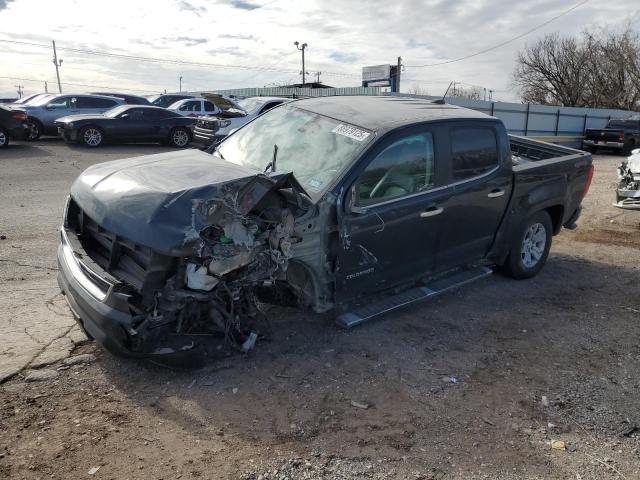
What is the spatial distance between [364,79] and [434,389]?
114ft

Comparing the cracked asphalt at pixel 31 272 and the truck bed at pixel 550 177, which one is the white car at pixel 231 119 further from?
the truck bed at pixel 550 177

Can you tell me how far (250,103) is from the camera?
49.8 feet

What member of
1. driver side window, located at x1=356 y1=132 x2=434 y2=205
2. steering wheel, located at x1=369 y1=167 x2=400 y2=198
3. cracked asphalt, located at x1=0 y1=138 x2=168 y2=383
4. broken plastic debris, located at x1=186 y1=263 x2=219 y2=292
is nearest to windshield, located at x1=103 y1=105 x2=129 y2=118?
cracked asphalt, located at x1=0 y1=138 x2=168 y2=383

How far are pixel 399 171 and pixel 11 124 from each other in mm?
14457

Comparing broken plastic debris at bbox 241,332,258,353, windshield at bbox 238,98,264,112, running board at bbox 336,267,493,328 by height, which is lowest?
broken plastic debris at bbox 241,332,258,353

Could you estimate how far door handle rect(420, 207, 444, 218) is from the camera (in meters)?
4.49

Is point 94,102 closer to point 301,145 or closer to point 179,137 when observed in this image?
point 179,137

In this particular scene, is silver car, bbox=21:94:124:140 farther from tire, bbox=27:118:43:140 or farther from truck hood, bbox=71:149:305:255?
truck hood, bbox=71:149:305:255

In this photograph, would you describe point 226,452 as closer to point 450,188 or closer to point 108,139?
point 450,188

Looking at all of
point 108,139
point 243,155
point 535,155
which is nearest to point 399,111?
point 243,155

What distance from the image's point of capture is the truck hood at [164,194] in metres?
3.17

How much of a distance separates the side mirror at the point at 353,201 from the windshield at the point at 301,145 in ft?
0.54

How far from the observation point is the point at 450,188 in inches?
186

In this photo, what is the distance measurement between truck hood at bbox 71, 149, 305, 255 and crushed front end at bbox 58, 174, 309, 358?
0.01 metres
